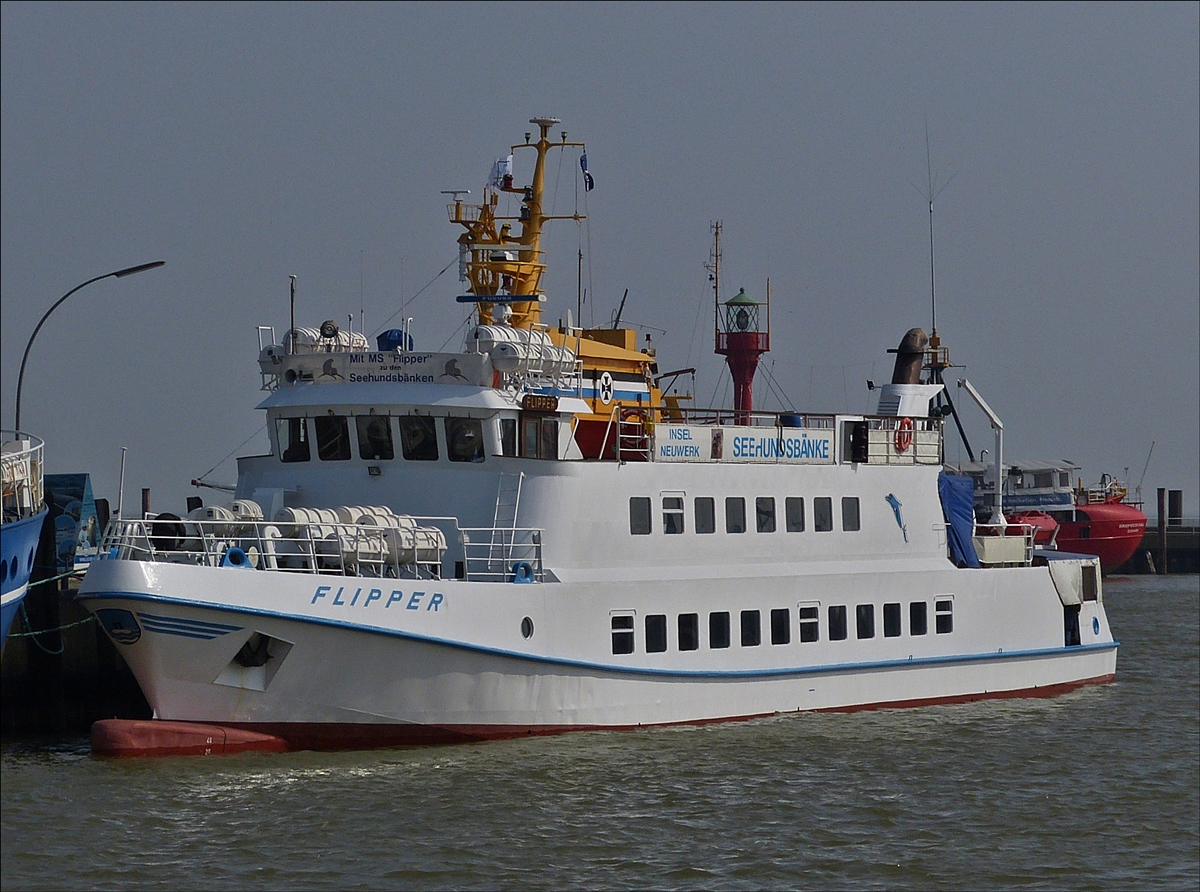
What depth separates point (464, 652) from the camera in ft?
65.5

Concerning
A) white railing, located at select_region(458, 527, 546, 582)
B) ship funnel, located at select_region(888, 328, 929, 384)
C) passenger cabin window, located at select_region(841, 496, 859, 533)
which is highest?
ship funnel, located at select_region(888, 328, 929, 384)

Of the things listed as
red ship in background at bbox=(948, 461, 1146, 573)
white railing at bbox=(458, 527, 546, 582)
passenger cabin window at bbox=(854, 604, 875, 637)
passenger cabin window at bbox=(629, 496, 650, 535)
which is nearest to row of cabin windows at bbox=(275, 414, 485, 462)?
white railing at bbox=(458, 527, 546, 582)

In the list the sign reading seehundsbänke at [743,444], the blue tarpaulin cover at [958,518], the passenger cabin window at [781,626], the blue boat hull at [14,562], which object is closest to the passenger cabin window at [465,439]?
the sign reading seehundsbänke at [743,444]

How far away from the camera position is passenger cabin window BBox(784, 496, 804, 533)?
24.4 meters

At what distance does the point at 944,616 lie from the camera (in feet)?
85.2

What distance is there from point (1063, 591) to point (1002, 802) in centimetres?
930

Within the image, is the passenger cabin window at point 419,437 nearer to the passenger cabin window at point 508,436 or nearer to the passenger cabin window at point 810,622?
the passenger cabin window at point 508,436

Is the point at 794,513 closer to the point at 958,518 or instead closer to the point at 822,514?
the point at 822,514

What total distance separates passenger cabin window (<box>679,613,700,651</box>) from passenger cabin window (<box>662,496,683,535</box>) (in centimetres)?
124

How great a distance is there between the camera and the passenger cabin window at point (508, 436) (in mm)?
21906

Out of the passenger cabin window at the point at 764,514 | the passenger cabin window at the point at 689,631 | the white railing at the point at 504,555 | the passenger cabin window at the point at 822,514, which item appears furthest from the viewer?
the passenger cabin window at the point at 822,514

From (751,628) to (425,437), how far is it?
5.61m

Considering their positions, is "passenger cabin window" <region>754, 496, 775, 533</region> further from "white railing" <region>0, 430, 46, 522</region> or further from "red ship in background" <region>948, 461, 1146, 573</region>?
"red ship in background" <region>948, 461, 1146, 573</region>

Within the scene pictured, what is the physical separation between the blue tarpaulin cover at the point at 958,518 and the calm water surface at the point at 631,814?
4.48 metres
